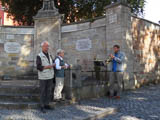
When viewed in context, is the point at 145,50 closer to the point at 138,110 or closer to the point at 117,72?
the point at 117,72

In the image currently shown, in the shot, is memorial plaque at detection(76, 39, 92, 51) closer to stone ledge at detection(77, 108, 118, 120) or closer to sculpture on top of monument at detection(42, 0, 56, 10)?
sculpture on top of monument at detection(42, 0, 56, 10)

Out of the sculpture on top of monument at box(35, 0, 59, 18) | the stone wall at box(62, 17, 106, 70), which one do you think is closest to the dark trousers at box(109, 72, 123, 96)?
the stone wall at box(62, 17, 106, 70)

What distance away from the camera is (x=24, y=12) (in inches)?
601

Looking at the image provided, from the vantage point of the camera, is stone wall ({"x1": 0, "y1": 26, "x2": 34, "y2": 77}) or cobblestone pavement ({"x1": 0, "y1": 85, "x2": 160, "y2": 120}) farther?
stone wall ({"x1": 0, "y1": 26, "x2": 34, "y2": 77})

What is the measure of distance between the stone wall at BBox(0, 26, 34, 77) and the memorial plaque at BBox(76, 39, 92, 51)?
112 inches

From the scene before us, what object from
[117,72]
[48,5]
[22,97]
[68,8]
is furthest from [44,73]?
[68,8]

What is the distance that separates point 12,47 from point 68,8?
7960mm

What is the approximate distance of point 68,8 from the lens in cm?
1619

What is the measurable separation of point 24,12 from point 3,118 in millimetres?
13253

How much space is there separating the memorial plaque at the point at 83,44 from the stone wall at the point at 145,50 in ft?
7.24

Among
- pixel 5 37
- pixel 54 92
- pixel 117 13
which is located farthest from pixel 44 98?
pixel 5 37

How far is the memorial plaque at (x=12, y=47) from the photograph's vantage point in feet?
32.6

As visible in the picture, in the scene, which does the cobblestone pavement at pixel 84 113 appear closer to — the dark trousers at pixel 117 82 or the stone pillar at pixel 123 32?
the dark trousers at pixel 117 82

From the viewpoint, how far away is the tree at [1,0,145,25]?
49.9 feet
